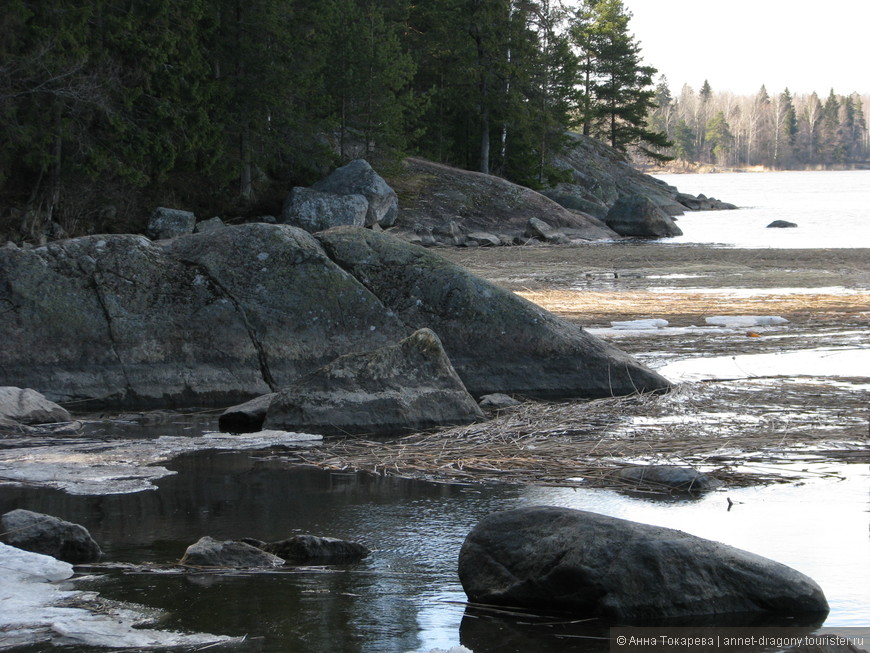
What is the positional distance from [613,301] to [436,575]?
12.0 m

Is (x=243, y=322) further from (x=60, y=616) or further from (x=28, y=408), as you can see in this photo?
(x=60, y=616)

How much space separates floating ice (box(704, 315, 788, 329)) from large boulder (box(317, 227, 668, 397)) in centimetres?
434

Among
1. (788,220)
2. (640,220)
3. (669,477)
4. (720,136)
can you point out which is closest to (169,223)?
(640,220)

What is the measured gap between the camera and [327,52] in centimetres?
3381

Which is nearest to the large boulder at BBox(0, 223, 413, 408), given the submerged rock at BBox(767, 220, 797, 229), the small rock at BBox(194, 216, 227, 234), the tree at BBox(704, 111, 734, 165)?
the small rock at BBox(194, 216, 227, 234)

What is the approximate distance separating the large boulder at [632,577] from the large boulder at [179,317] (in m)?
5.05

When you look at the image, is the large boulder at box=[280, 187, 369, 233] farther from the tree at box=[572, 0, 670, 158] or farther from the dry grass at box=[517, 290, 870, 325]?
the tree at box=[572, 0, 670, 158]

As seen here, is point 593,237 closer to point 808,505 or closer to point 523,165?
point 523,165

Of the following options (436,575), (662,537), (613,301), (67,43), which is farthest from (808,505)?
(67,43)

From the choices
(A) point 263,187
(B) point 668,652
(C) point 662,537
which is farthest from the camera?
Result: (A) point 263,187

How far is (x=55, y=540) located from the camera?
15.3 ft

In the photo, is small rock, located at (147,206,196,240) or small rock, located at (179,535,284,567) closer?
small rock, located at (179,535,284,567)

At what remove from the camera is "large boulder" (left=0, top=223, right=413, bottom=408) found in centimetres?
862

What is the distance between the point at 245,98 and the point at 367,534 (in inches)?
1073
